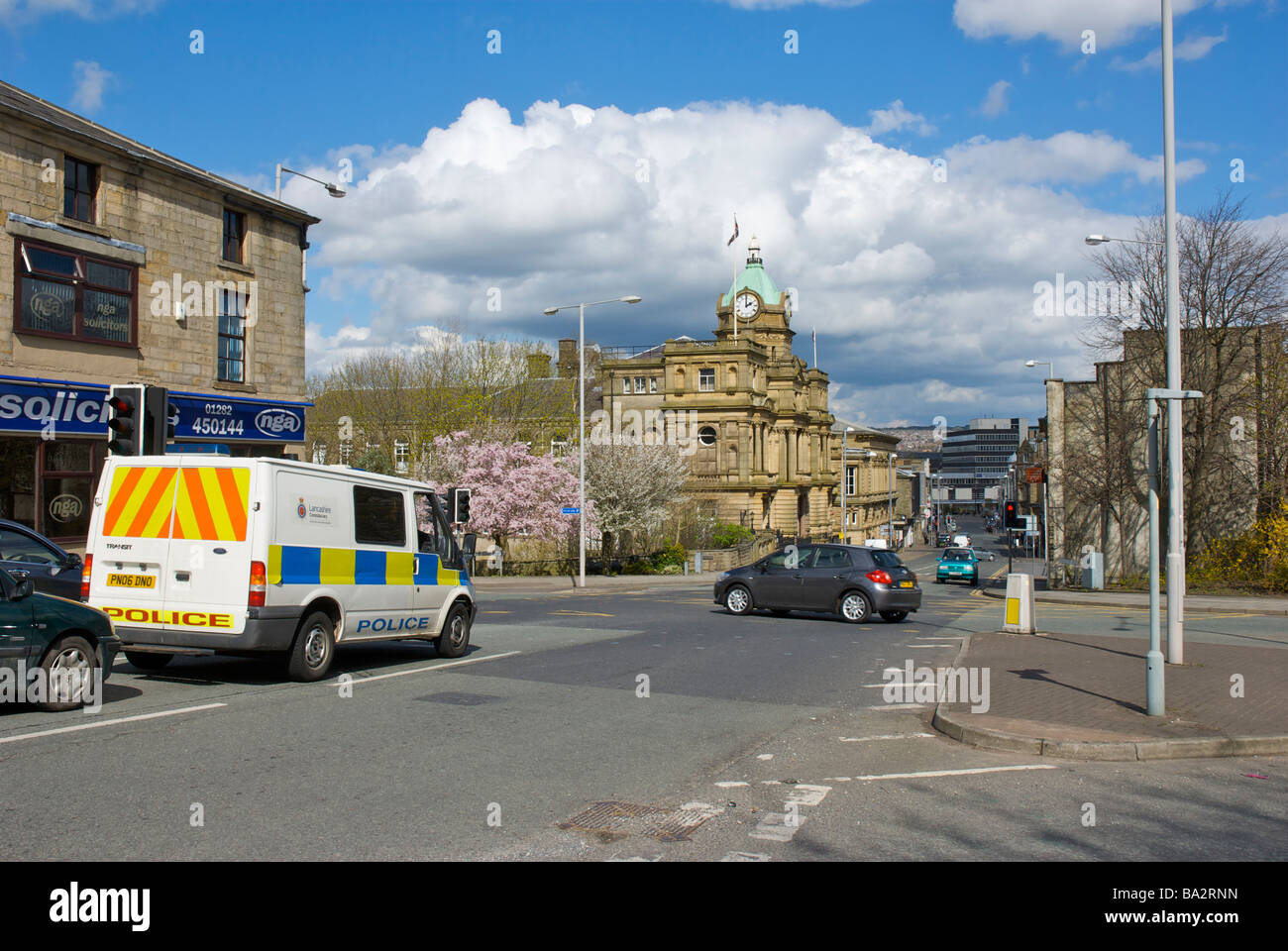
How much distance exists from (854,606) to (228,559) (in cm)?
1428

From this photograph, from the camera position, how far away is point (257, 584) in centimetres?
1016

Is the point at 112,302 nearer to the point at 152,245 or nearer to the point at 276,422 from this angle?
the point at 152,245

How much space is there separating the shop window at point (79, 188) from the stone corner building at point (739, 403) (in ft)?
163

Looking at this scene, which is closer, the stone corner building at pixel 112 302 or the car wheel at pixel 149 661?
the car wheel at pixel 149 661

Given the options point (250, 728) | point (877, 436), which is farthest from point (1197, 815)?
point (877, 436)

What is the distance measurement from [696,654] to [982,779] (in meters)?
7.67

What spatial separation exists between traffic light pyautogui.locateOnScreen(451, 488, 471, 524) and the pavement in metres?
7.03

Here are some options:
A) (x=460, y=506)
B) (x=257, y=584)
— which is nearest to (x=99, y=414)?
(x=460, y=506)

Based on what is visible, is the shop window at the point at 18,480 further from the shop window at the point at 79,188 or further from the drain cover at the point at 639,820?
the drain cover at the point at 639,820

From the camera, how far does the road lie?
5773 millimetres

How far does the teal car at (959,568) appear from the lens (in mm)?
46750

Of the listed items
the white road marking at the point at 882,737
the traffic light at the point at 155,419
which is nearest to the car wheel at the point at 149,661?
the traffic light at the point at 155,419

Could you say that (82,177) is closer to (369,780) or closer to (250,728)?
(250,728)

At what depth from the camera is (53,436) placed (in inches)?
871
